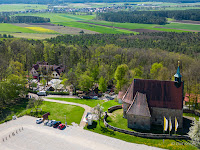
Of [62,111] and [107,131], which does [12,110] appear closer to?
[62,111]

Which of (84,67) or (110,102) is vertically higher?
(84,67)

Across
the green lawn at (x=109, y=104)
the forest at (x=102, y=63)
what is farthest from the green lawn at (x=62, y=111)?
the forest at (x=102, y=63)

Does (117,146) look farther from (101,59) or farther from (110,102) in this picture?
(101,59)

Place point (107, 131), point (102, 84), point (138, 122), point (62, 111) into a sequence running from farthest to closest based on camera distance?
point (102, 84), point (62, 111), point (138, 122), point (107, 131)

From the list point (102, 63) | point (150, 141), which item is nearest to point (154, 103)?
point (150, 141)

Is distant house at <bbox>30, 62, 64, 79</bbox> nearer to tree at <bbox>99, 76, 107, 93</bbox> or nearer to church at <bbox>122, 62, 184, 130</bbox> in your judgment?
tree at <bbox>99, 76, 107, 93</bbox>

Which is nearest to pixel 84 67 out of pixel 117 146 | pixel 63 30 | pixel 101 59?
pixel 101 59
